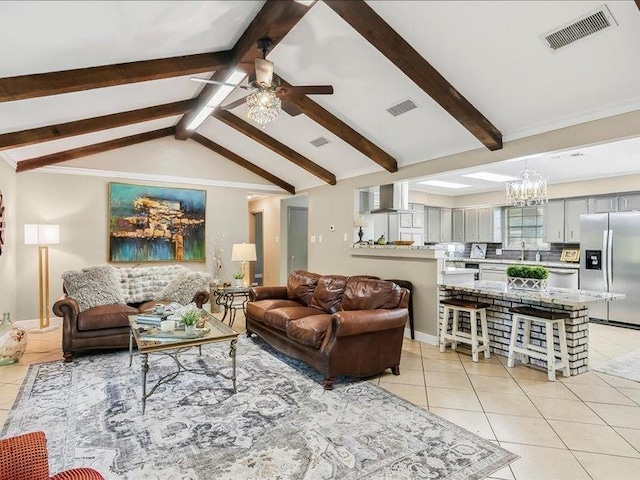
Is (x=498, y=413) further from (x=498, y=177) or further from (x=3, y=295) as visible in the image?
(x=3, y=295)

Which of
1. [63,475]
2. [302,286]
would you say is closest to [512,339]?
[302,286]

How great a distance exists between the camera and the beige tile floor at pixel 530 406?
2.19 m

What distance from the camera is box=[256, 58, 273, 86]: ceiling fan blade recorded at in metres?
2.98

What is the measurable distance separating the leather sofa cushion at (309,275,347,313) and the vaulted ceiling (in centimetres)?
185

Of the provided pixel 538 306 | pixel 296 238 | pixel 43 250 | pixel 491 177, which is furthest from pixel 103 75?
pixel 491 177

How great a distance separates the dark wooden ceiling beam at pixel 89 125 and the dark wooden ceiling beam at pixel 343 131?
5.27 feet

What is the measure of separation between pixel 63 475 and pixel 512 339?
379 cm

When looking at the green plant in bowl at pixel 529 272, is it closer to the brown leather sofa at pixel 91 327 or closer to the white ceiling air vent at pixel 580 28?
the white ceiling air vent at pixel 580 28

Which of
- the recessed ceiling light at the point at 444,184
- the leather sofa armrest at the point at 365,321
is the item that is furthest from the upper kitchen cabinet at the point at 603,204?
the leather sofa armrest at the point at 365,321

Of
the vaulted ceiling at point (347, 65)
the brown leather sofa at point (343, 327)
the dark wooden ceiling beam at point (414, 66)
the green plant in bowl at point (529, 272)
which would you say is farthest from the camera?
the green plant in bowl at point (529, 272)

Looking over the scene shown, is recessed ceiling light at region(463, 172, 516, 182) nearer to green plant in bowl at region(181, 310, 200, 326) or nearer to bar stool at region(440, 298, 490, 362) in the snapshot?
bar stool at region(440, 298, 490, 362)

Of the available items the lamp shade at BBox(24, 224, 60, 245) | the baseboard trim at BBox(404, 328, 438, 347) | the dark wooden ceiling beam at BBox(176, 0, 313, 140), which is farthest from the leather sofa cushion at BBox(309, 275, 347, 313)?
the lamp shade at BBox(24, 224, 60, 245)

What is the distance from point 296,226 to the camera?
872 centimetres

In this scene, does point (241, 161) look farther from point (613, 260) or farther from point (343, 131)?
point (613, 260)
